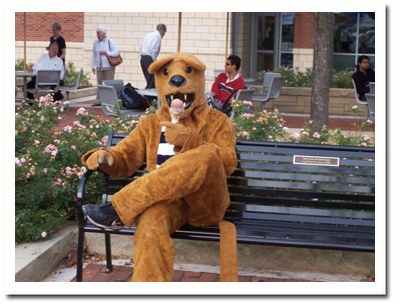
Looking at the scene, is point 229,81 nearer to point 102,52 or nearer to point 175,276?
point 102,52

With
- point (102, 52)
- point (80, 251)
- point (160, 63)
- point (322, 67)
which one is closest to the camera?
point (80, 251)

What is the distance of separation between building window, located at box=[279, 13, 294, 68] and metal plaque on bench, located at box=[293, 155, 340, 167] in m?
18.2

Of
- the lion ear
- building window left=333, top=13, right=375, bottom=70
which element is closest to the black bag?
the lion ear

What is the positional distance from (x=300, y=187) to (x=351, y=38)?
1843cm

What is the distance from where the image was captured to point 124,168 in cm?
505

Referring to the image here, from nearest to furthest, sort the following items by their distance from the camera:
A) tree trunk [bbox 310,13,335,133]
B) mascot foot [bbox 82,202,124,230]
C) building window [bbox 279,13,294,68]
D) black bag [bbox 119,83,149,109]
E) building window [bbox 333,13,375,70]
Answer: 1. mascot foot [bbox 82,202,124,230]
2. tree trunk [bbox 310,13,335,133]
3. black bag [bbox 119,83,149,109]
4. building window [bbox 333,13,375,70]
5. building window [bbox 279,13,294,68]

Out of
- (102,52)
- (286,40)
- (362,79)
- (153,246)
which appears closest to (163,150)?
(153,246)

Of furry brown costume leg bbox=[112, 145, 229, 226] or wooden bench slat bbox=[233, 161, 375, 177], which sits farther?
wooden bench slat bbox=[233, 161, 375, 177]

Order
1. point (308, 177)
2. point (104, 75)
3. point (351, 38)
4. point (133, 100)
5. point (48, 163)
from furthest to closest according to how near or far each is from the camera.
Result: point (351, 38) < point (104, 75) < point (133, 100) < point (48, 163) < point (308, 177)

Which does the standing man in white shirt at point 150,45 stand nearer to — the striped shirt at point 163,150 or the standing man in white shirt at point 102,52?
the standing man in white shirt at point 102,52

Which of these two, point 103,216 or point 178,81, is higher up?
point 178,81

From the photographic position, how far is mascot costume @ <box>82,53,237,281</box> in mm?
4336

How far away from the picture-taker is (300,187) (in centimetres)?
522

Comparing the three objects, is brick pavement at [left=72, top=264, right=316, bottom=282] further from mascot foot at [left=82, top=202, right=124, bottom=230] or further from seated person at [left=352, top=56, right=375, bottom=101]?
seated person at [left=352, top=56, right=375, bottom=101]
